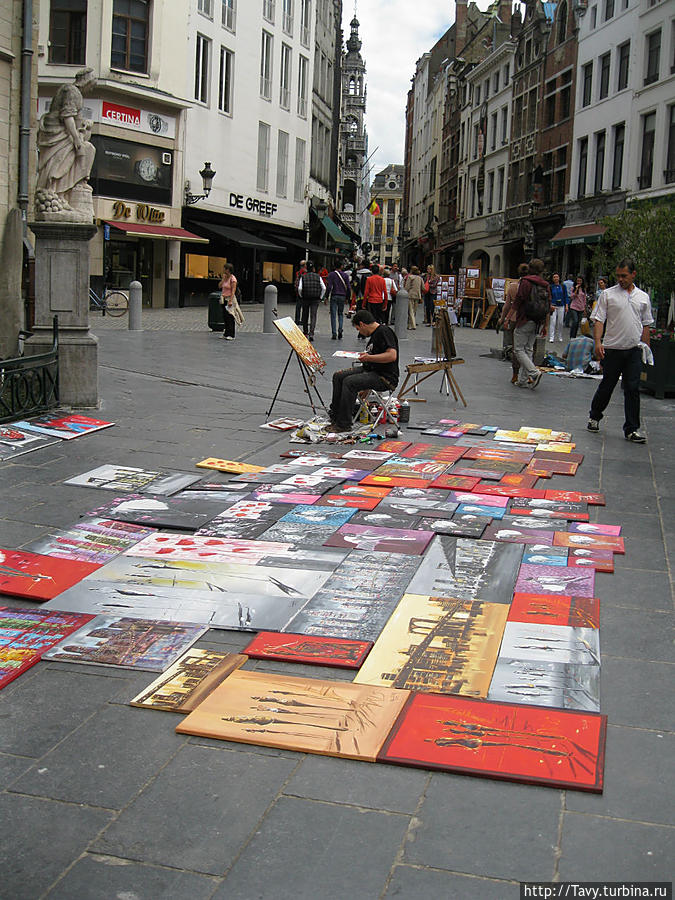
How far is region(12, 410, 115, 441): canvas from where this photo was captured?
28.6 ft

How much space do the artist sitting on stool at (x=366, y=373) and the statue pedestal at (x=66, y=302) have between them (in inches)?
98.4

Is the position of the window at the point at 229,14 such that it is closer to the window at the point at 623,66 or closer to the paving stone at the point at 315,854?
the window at the point at 623,66

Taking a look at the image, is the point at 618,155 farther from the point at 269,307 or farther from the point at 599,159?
the point at 269,307

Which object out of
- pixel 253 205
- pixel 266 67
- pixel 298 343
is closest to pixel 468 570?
pixel 298 343

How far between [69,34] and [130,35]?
184 centimetres

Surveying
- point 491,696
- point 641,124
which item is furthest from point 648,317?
point 641,124

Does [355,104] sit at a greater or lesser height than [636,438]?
greater

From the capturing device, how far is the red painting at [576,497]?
703cm

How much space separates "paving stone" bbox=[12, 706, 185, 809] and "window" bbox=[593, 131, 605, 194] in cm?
3638

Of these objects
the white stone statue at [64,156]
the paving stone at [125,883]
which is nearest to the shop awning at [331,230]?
the white stone statue at [64,156]

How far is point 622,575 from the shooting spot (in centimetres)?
533

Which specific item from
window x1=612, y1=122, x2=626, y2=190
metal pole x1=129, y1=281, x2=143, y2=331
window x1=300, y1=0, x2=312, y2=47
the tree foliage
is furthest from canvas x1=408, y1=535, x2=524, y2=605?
window x1=300, y1=0, x2=312, y2=47

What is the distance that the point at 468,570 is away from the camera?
17.4ft

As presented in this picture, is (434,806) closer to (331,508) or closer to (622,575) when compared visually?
(622,575)
